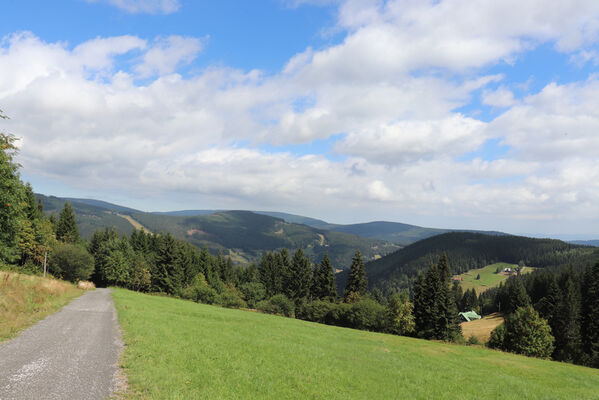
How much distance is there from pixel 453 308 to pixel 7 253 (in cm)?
7394

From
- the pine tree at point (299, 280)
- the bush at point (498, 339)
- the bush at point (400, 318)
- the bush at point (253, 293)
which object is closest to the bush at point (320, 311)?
the pine tree at point (299, 280)

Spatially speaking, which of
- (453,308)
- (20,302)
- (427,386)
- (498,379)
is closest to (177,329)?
(20,302)

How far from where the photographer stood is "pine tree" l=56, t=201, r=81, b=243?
88688 mm

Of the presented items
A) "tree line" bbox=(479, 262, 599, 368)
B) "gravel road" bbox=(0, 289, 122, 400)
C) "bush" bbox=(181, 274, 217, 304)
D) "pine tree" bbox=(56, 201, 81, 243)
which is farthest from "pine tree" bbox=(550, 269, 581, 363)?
"pine tree" bbox=(56, 201, 81, 243)

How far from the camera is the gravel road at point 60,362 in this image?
9109 millimetres

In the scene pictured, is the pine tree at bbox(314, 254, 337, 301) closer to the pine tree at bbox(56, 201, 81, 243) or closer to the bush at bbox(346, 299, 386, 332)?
the bush at bbox(346, 299, 386, 332)

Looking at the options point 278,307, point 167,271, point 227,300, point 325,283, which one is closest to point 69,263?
point 167,271

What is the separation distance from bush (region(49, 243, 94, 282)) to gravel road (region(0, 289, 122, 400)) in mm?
63782

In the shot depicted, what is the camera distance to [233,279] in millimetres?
108375

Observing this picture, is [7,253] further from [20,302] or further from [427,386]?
[427,386]

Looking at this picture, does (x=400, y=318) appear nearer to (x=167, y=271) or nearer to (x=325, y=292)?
(x=325, y=292)

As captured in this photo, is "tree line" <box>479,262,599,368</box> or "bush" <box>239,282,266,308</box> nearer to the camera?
"tree line" <box>479,262,599,368</box>

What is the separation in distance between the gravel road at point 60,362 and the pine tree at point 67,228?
8858cm

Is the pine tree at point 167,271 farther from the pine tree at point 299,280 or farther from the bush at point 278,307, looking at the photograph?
the pine tree at point 299,280
